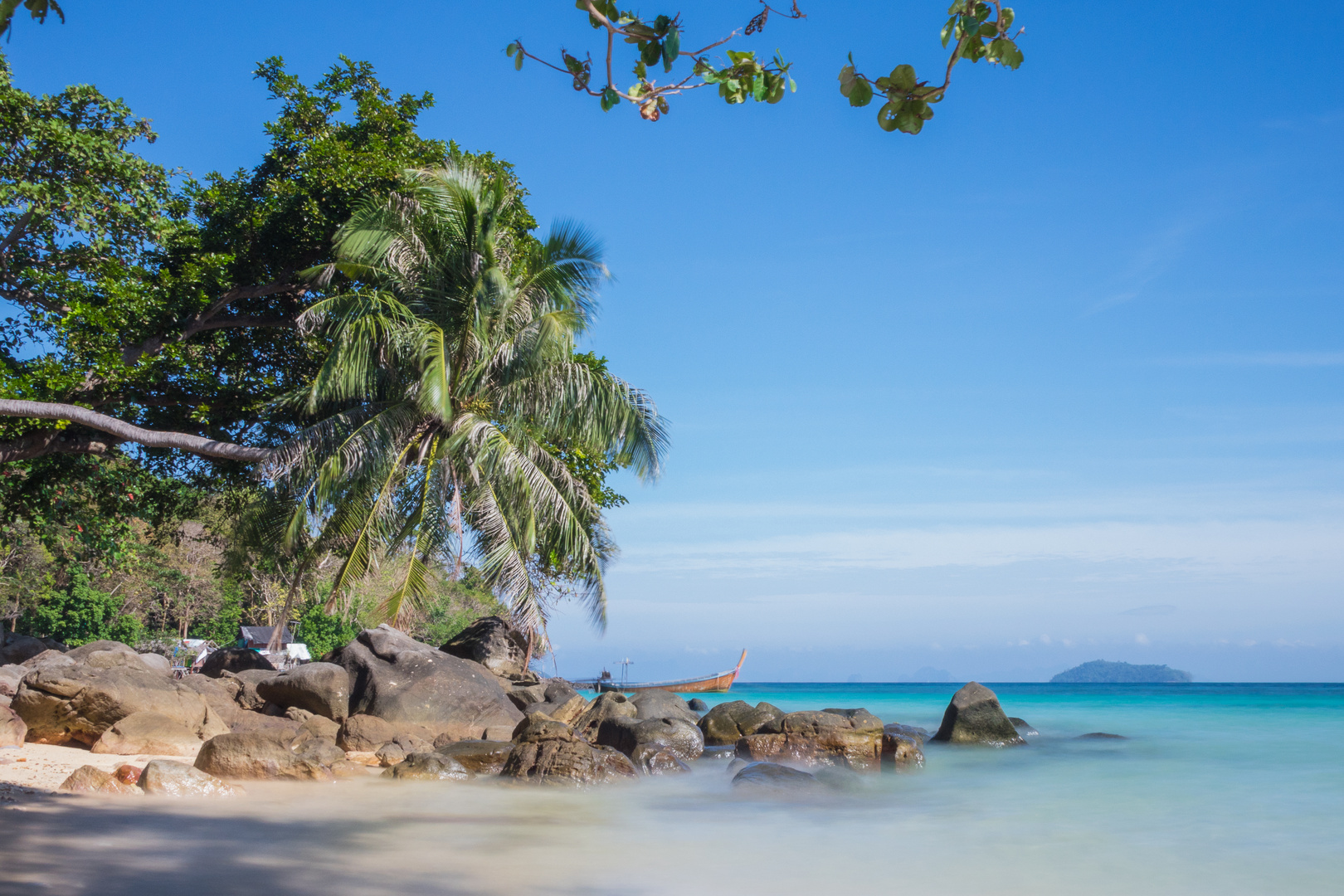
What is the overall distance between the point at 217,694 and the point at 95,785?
5.74 metres

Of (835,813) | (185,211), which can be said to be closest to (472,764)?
(835,813)

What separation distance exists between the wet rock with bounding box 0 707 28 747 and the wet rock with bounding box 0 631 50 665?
6.72m

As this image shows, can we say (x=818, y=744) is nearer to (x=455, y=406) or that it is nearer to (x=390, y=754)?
(x=390, y=754)

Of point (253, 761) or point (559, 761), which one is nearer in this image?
point (253, 761)

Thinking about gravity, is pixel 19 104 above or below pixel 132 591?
above

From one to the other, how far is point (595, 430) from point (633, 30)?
1198 centimetres

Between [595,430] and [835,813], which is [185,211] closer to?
[595,430]

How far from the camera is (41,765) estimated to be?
356 inches

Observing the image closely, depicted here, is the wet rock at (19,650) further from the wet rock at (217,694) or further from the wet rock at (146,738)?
the wet rock at (146,738)

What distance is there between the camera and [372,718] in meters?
12.0

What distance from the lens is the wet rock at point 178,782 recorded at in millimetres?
7777

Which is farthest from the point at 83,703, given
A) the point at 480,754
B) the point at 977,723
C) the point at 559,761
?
the point at 977,723

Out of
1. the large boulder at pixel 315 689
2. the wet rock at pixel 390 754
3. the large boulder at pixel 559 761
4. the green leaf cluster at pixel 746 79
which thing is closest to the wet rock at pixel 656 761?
the large boulder at pixel 559 761

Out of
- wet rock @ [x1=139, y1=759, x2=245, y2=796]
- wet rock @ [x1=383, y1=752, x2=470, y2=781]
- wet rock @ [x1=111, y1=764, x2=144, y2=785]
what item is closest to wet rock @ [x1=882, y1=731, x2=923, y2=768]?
wet rock @ [x1=383, y1=752, x2=470, y2=781]
